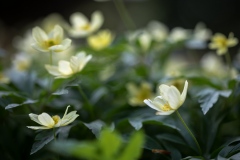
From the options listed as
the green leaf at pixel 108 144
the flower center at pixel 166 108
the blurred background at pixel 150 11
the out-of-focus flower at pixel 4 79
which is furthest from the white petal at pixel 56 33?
the blurred background at pixel 150 11

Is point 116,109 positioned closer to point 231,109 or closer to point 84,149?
point 231,109

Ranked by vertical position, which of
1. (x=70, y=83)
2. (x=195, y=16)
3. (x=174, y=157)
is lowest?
(x=174, y=157)

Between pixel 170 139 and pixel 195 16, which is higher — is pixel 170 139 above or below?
below

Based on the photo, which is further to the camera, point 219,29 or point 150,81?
point 219,29

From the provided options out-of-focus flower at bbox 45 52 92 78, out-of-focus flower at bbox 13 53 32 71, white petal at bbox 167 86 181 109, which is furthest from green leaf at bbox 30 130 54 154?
out-of-focus flower at bbox 13 53 32 71

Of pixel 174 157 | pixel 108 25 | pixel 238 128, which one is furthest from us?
pixel 108 25

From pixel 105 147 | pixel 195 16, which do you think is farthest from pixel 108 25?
pixel 105 147

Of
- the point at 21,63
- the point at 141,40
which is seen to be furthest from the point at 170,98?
the point at 21,63
